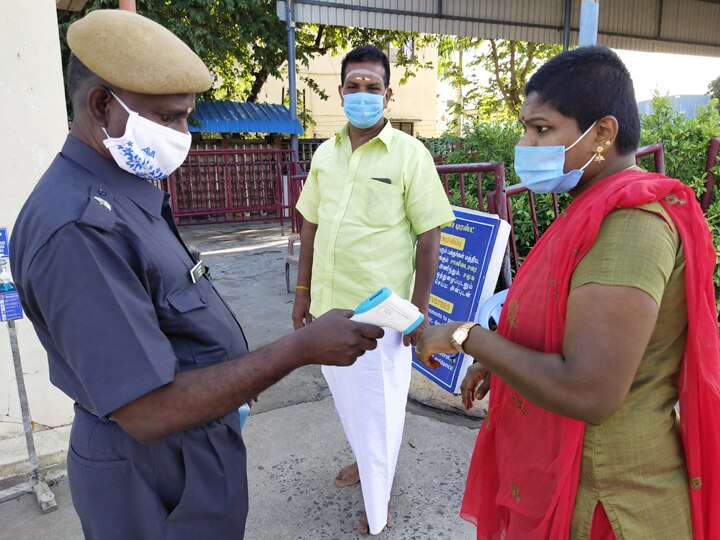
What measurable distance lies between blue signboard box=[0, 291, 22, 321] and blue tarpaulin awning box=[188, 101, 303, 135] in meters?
9.58

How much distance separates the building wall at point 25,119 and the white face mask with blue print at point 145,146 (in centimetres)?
193

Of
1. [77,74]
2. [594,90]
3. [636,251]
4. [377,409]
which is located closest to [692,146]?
[377,409]

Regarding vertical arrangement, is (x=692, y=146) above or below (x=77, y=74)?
below

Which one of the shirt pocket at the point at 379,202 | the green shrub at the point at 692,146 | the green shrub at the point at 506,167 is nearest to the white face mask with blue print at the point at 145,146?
the shirt pocket at the point at 379,202

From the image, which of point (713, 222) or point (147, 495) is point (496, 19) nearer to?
point (713, 222)

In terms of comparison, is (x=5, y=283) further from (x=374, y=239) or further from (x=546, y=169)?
(x=546, y=169)

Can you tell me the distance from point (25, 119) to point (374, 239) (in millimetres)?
1948

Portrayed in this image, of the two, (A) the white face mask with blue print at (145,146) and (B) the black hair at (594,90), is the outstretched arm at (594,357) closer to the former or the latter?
(B) the black hair at (594,90)

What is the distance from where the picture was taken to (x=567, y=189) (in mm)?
1345

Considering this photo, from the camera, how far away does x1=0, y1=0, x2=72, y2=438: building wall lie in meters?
2.69

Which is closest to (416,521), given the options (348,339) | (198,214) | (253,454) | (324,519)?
(324,519)

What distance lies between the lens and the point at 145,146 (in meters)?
1.21

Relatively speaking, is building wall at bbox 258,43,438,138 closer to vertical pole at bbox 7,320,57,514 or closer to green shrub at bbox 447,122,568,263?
green shrub at bbox 447,122,568,263

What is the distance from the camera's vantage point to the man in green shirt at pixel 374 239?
231cm
